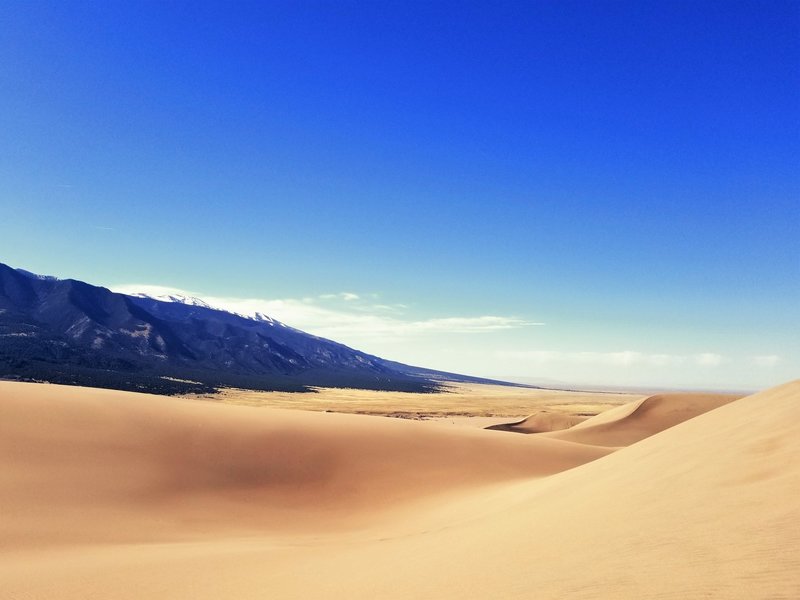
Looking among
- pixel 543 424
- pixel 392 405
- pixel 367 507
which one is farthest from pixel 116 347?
pixel 367 507

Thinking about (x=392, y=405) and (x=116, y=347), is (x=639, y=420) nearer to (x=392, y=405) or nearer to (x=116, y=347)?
(x=392, y=405)

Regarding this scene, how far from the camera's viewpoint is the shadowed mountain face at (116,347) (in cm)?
6631

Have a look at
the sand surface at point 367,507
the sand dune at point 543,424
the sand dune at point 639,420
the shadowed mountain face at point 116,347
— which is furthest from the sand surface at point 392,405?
the sand surface at point 367,507

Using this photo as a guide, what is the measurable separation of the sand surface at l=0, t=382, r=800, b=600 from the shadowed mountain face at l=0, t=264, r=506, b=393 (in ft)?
150

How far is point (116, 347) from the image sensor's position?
10606 cm

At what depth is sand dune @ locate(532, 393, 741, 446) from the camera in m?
35.0

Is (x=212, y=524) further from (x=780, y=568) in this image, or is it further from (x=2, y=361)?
(x=2, y=361)

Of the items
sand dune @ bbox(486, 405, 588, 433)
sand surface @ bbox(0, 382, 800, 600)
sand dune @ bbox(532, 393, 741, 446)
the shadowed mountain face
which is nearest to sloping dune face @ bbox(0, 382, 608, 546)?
sand surface @ bbox(0, 382, 800, 600)

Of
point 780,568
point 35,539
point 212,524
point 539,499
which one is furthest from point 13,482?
point 780,568

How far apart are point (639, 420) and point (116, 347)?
101907 mm

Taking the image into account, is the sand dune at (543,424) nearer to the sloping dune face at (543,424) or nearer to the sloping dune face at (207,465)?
the sloping dune face at (543,424)

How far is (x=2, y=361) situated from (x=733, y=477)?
7452 cm

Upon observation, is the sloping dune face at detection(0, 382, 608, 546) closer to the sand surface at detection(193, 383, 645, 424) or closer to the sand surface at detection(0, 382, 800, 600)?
the sand surface at detection(0, 382, 800, 600)

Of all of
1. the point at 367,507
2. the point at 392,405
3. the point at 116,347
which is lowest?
the point at 392,405
